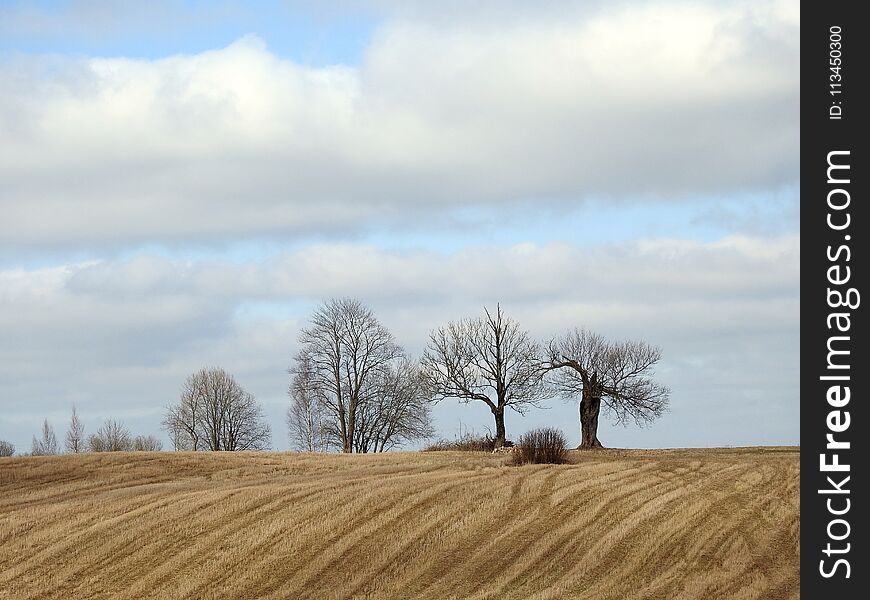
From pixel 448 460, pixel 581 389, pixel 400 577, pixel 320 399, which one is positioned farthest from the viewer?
pixel 320 399

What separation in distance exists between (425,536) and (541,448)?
10570 mm

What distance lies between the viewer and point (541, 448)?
29.8 m

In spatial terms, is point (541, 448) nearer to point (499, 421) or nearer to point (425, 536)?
point (425, 536)

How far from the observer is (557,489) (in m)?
23.3

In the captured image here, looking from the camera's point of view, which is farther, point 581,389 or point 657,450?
point 581,389

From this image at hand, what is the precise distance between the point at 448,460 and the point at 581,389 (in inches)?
496

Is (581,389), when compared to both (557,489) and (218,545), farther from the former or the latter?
(218,545)
